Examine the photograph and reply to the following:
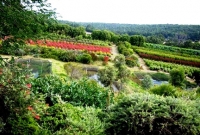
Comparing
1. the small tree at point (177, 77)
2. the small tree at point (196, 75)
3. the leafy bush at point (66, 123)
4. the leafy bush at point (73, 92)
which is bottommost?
the small tree at point (196, 75)

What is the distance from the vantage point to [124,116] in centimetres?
616

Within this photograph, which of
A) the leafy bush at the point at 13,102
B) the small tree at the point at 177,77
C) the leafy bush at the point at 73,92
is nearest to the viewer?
the leafy bush at the point at 13,102

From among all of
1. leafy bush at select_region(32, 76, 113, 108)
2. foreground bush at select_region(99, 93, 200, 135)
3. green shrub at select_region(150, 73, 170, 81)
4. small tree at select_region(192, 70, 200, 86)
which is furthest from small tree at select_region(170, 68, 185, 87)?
foreground bush at select_region(99, 93, 200, 135)

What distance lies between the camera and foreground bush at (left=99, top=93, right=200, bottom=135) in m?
5.91

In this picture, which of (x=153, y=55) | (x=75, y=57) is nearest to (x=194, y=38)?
(x=153, y=55)

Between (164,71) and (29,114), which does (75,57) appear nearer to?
(164,71)

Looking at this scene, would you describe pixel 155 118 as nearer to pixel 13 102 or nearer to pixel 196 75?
pixel 13 102

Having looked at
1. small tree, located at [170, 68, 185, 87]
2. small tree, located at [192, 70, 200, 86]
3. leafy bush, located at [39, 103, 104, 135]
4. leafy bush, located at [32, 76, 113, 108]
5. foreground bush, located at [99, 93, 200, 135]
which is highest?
foreground bush, located at [99, 93, 200, 135]

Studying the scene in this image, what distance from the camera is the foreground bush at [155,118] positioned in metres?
5.91

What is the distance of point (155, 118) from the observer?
237 inches

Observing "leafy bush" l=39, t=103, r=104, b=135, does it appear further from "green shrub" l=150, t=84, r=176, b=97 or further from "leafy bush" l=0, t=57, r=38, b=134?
"green shrub" l=150, t=84, r=176, b=97

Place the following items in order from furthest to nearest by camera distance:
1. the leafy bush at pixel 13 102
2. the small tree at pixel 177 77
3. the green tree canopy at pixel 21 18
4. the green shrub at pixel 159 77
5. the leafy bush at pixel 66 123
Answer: the green shrub at pixel 159 77 < the small tree at pixel 177 77 < the leafy bush at pixel 66 123 < the leafy bush at pixel 13 102 < the green tree canopy at pixel 21 18

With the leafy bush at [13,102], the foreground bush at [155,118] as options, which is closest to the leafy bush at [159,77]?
the foreground bush at [155,118]

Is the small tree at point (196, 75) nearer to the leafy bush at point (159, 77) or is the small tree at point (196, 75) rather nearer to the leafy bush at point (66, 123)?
the leafy bush at point (159, 77)
